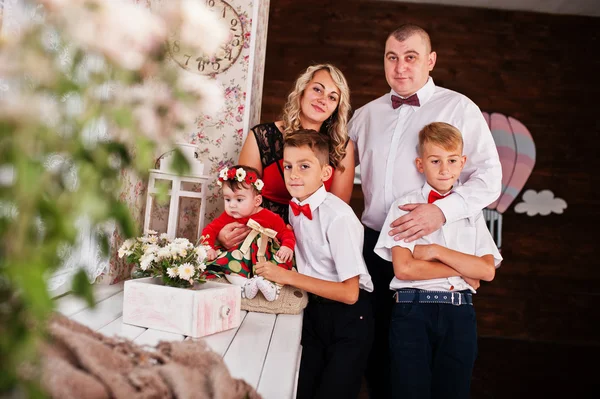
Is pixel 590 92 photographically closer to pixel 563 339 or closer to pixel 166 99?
pixel 563 339

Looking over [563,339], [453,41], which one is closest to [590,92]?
[453,41]

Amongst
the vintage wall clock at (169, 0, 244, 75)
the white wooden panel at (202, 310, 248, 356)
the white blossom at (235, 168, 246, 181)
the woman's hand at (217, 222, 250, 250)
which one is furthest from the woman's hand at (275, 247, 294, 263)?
the vintage wall clock at (169, 0, 244, 75)

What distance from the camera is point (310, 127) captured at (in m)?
2.35

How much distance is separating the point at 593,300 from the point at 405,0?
11.9ft

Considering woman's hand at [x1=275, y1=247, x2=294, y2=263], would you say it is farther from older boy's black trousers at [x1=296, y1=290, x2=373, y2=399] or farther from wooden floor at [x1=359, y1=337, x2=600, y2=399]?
wooden floor at [x1=359, y1=337, x2=600, y2=399]

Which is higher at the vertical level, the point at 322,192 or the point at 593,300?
the point at 322,192

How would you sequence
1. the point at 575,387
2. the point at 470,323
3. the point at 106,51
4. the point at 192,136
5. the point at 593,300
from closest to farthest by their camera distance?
1. the point at 106,51
2. the point at 470,323
3. the point at 192,136
4. the point at 575,387
5. the point at 593,300

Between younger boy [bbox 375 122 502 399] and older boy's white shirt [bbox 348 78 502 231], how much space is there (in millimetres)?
126

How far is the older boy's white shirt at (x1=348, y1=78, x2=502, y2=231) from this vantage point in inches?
85.6

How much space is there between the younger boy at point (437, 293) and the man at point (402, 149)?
0.14 m

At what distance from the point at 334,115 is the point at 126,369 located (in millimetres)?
1699

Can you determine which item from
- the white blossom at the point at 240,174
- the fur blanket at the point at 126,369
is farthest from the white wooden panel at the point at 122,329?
the white blossom at the point at 240,174

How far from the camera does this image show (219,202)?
250cm

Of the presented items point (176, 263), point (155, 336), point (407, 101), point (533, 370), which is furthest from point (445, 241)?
point (533, 370)
